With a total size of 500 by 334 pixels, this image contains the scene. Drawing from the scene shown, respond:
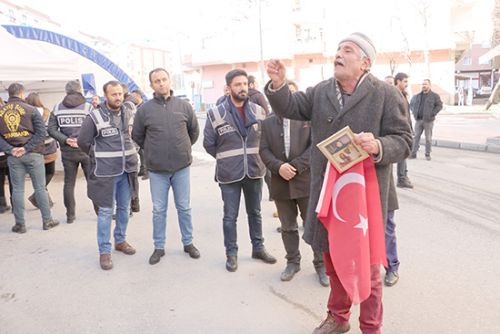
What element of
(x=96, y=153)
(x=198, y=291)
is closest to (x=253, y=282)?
(x=198, y=291)

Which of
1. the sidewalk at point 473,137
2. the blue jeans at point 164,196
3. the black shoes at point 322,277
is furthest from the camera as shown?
the sidewalk at point 473,137

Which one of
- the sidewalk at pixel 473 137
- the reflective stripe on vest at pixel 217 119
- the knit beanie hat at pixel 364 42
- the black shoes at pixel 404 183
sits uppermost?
the knit beanie hat at pixel 364 42

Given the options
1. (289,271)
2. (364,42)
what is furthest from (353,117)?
(289,271)

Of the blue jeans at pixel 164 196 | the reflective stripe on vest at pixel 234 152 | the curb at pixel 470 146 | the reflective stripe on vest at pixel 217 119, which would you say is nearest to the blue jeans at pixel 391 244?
the reflective stripe on vest at pixel 234 152

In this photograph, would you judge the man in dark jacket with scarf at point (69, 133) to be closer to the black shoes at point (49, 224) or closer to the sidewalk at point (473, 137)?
the black shoes at point (49, 224)

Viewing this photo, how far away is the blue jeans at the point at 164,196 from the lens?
4.61 meters

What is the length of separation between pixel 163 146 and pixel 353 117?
238 centimetres

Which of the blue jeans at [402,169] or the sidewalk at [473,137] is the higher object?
the blue jeans at [402,169]

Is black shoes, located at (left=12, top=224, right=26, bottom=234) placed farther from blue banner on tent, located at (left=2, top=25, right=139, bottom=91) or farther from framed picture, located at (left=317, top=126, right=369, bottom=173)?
framed picture, located at (left=317, top=126, right=369, bottom=173)

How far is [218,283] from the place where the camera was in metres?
4.08

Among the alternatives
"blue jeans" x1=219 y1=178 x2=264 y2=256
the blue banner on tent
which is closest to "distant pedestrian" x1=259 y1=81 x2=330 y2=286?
"blue jeans" x1=219 y1=178 x2=264 y2=256

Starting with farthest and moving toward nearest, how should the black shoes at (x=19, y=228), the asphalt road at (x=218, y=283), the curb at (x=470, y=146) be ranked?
the curb at (x=470, y=146)
the black shoes at (x=19, y=228)
the asphalt road at (x=218, y=283)

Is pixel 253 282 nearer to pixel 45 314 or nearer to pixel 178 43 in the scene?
pixel 45 314

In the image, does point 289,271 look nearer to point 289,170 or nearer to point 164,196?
point 289,170
